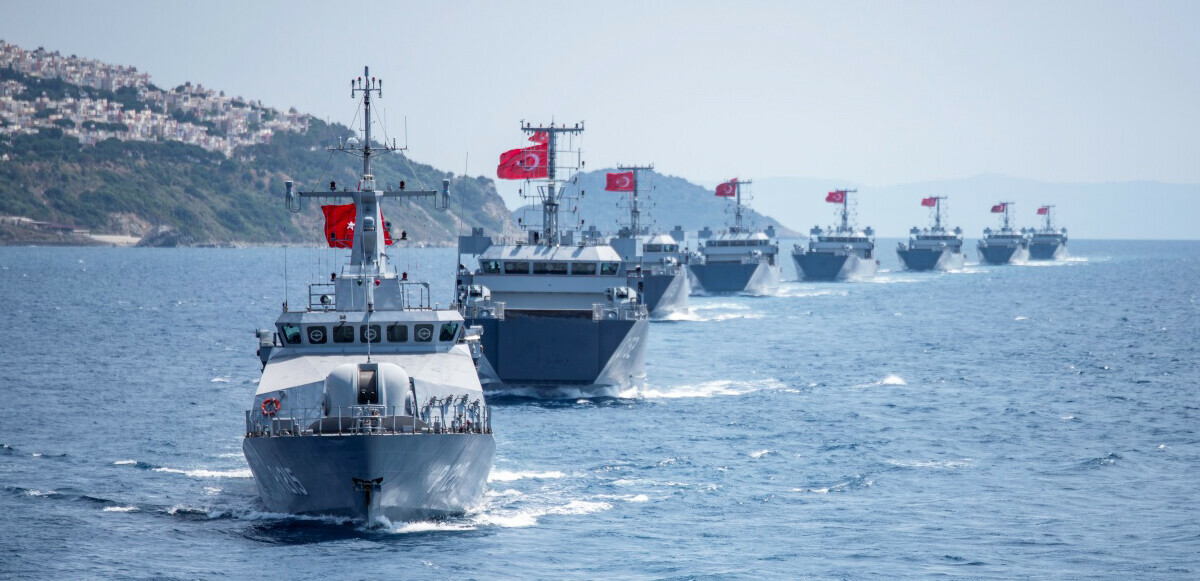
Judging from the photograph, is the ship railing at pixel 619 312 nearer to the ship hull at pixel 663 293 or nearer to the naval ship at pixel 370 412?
the naval ship at pixel 370 412

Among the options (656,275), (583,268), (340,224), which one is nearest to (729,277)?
(656,275)

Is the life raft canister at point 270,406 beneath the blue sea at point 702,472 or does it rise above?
above

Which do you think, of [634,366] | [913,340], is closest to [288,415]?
[634,366]

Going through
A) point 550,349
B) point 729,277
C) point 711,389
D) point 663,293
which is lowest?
point 711,389

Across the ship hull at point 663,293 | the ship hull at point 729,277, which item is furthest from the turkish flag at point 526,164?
the ship hull at point 729,277

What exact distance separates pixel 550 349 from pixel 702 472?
14.0 meters

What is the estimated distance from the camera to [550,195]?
59.5m

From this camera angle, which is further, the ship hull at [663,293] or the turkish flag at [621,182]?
the turkish flag at [621,182]

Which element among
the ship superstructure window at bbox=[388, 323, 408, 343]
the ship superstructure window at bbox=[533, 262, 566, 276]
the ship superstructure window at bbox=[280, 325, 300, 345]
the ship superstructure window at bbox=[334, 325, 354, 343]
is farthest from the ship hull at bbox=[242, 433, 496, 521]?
the ship superstructure window at bbox=[533, 262, 566, 276]

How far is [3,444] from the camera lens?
39.9m

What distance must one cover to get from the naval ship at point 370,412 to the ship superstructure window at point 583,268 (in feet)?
64.7

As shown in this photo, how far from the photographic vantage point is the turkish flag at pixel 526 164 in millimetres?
59938

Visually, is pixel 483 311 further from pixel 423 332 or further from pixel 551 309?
pixel 423 332

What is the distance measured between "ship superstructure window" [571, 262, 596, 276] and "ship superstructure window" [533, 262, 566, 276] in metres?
0.41
